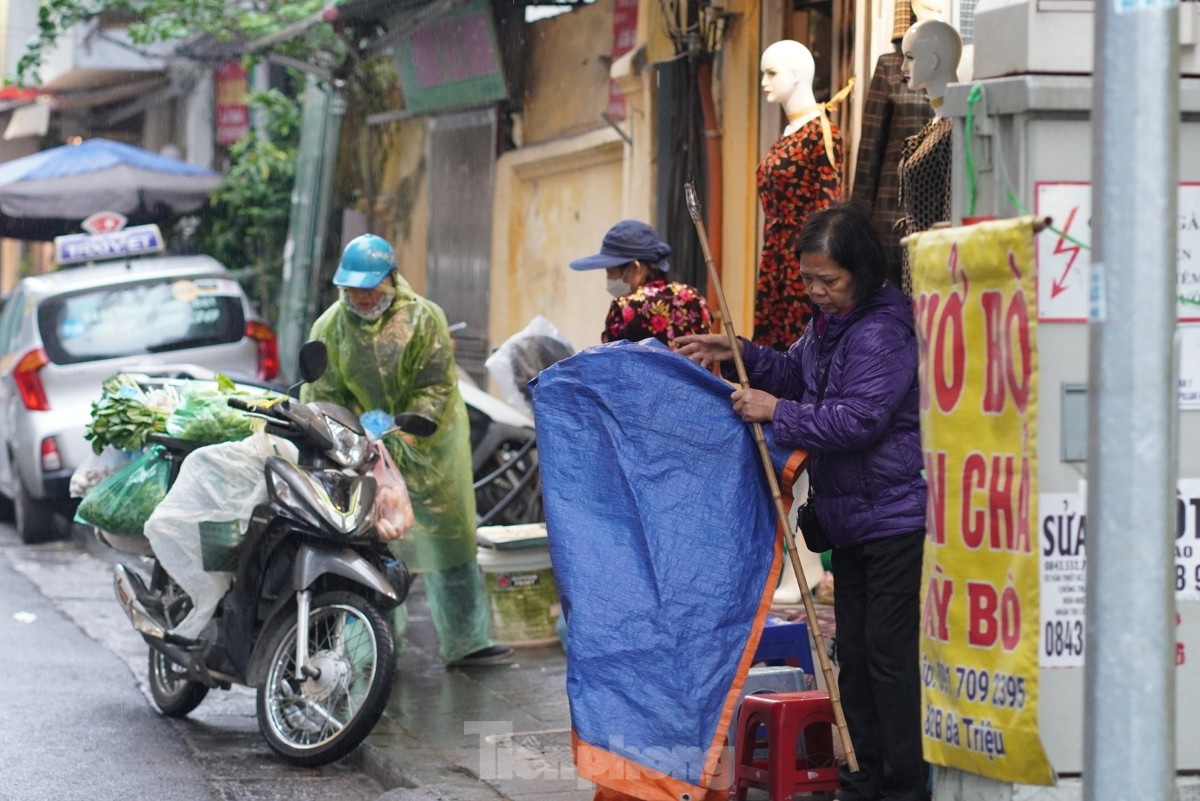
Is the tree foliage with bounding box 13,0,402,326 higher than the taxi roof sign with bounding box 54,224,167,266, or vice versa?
the tree foliage with bounding box 13,0,402,326

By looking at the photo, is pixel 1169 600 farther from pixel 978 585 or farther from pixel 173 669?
pixel 173 669

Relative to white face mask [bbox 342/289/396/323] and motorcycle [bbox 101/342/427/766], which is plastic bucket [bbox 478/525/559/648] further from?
motorcycle [bbox 101/342/427/766]

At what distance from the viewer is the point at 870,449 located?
190 inches

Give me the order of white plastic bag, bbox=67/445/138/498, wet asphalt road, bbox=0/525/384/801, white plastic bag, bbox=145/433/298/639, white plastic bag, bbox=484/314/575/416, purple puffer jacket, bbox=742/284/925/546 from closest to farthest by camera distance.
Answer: purple puffer jacket, bbox=742/284/925/546
wet asphalt road, bbox=0/525/384/801
white plastic bag, bbox=145/433/298/639
white plastic bag, bbox=67/445/138/498
white plastic bag, bbox=484/314/575/416

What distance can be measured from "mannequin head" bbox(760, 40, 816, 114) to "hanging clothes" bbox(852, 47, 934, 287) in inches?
20.0

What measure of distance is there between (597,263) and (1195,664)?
3.19m

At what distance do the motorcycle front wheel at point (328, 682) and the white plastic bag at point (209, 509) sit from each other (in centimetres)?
39

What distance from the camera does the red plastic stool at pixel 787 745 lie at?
5.11 metres

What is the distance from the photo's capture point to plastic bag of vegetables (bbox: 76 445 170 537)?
699cm

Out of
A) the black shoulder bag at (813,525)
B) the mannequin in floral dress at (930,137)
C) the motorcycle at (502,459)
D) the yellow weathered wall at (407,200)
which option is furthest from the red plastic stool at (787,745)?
the yellow weathered wall at (407,200)

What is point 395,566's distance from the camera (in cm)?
672

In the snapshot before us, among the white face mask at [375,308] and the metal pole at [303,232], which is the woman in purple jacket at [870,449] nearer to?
the white face mask at [375,308]

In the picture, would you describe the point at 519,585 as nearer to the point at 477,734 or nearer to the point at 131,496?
the point at 477,734

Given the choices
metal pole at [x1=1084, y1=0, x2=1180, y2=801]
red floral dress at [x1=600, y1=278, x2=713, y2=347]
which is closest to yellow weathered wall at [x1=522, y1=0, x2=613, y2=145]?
red floral dress at [x1=600, y1=278, x2=713, y2=347]
